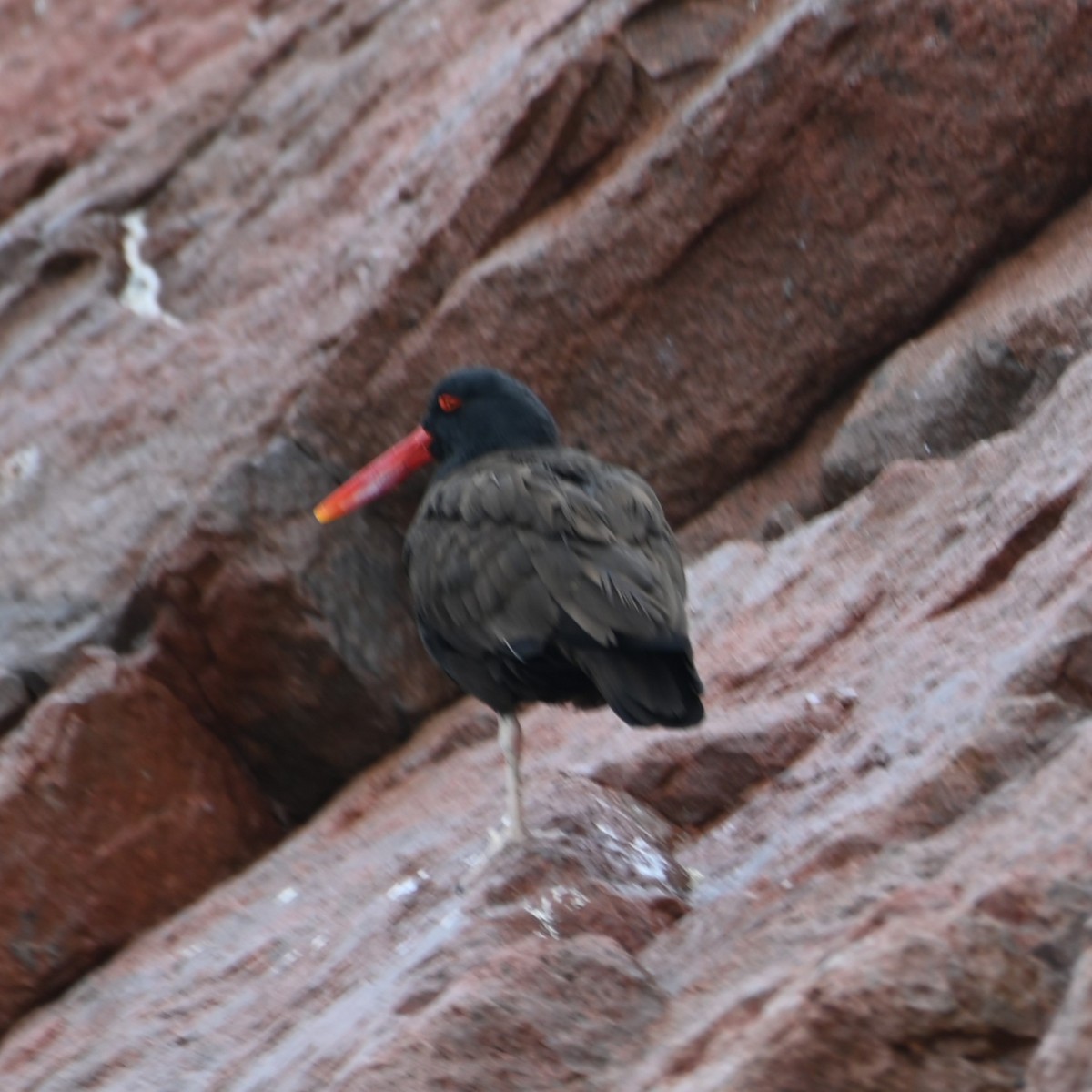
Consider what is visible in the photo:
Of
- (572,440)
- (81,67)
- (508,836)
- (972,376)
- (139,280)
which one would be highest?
(81,67)

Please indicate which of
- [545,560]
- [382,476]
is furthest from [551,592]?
[382,476]

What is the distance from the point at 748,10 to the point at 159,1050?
15.3 ft

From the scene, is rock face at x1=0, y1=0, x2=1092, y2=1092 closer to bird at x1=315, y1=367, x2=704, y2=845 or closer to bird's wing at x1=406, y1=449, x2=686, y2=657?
bird at x1=315, y1=367, x2=704, y2=845

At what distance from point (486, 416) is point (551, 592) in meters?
1.46

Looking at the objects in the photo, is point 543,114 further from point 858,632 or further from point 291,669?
point 858,632

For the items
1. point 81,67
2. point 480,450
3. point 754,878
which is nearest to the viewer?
point 754,878

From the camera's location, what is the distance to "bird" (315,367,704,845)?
15.2 ft

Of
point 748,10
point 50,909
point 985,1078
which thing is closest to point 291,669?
point 50,909

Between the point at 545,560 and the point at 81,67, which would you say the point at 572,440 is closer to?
the point at 545,560

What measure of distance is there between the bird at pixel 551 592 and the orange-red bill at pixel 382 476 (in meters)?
0.52

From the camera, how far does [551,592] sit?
4875 millimetres

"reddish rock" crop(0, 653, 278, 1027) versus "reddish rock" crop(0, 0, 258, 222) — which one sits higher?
"reddish rock" crop(0, 0, 258, 222)

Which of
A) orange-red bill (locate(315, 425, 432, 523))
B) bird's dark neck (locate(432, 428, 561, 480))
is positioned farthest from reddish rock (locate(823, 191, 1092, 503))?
orange-red bill (locate(315, 425, 432, 523))

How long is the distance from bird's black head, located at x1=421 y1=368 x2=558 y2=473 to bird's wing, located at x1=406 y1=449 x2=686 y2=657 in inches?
18.8
